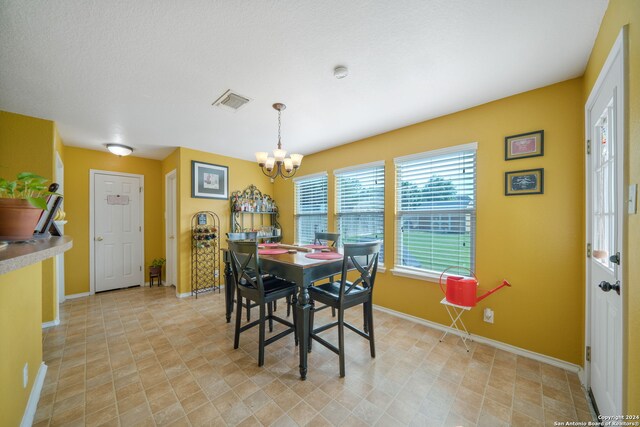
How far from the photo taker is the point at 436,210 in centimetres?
283

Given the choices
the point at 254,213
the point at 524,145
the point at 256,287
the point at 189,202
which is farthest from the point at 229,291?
the point at 524,145

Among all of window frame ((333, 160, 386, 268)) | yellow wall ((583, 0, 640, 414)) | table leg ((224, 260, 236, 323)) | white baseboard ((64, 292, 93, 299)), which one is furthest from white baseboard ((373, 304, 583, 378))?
white baseboard ((64, 292, 93, 299))

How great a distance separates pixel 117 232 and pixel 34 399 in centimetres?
334

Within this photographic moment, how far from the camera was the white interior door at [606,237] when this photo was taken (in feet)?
4.08

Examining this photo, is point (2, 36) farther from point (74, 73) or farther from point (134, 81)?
point (134, 81)

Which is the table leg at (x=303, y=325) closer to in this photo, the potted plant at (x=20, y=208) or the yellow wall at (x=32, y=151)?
the potted plant at (x=20, y=208)

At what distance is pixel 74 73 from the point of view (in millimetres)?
1956

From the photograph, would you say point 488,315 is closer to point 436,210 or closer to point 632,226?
point 436,210

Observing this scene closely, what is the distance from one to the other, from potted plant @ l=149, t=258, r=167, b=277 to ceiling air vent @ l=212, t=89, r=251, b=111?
3.65 metres

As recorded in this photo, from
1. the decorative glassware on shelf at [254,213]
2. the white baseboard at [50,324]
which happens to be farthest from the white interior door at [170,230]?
the white baseboard at [50,324]

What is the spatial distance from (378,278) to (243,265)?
6.45ft

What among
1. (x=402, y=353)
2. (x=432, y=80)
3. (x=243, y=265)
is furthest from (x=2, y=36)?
(x=402, y=353)

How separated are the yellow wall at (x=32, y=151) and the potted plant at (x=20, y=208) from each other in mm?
2375

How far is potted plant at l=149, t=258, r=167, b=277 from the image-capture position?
4.59 meters
